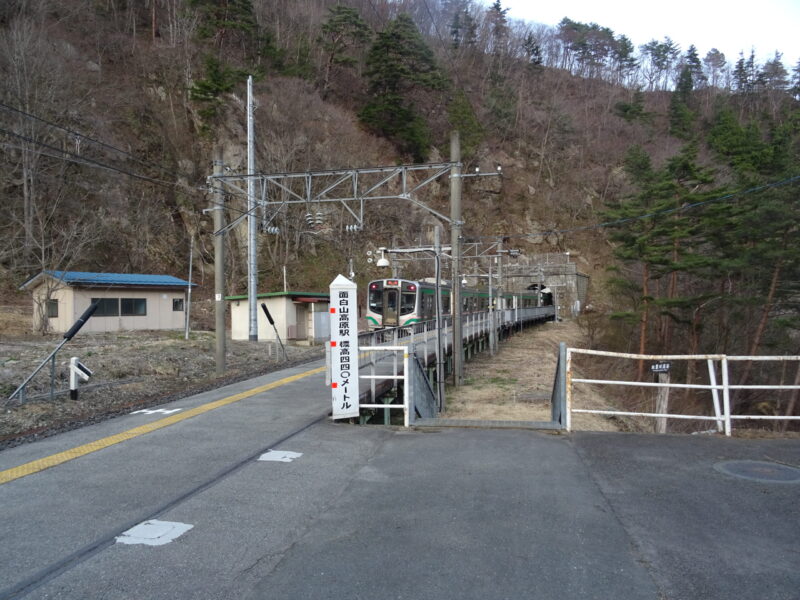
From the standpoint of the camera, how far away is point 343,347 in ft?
24.8

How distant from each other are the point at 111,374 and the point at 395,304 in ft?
44.1

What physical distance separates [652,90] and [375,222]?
60139mm

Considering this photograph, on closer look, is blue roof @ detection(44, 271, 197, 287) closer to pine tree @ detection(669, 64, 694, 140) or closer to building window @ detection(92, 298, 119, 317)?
building window @ detection(92, 298, 119, 317)

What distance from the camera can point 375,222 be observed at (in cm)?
4562

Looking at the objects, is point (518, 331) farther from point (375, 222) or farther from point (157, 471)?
point (157, 471)

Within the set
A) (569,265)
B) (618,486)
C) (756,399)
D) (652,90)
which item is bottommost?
(756,399)

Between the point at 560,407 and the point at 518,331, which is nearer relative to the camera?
the point at 560,407

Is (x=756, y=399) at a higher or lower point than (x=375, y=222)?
lower

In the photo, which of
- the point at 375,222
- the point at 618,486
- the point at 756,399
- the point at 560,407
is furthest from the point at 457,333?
the point at 375,222

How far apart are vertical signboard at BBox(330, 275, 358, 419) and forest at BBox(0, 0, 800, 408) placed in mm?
5333

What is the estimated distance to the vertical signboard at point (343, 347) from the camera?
24.7 feet

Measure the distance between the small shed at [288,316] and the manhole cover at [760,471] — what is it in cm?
2096

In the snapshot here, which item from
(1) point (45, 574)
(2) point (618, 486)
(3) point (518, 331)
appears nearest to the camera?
(1) point (45, 574)

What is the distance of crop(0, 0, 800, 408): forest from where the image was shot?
905 inches
